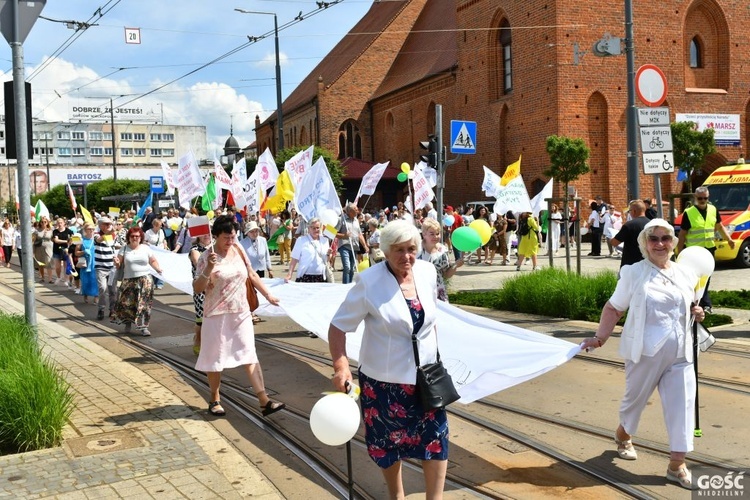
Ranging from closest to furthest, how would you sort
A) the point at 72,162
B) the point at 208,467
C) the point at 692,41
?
the point at 208,467 → the point at 692,41 → the point at 72,162

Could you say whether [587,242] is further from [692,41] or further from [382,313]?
[382,313]

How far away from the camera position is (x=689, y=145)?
30062mm

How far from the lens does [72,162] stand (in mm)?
127438

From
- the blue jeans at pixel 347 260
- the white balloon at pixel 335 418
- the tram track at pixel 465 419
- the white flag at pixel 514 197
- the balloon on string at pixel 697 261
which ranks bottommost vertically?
the tram track at pixel 465 419

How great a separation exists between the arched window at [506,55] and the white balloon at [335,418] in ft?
109

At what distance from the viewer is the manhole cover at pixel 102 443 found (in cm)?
594

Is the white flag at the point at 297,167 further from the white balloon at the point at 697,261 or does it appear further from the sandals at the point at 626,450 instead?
the sandals at the point at 626,450

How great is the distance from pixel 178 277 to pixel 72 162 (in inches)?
4849

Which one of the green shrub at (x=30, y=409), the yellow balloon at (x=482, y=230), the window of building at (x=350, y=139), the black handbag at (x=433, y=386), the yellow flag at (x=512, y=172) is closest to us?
the black handbag at (x=433, y=386)

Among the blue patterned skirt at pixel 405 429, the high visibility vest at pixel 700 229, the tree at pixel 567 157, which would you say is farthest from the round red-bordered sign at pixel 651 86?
the tree at pixel 567 157

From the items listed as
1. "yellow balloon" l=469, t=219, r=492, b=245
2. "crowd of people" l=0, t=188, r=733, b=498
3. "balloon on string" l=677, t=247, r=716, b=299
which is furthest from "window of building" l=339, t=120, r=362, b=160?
"balloon on string" l=677, t=247, r=716, b=299

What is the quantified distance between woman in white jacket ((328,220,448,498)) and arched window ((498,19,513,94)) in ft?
107

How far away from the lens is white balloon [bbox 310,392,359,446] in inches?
154

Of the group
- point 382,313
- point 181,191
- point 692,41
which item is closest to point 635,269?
point 382,313
